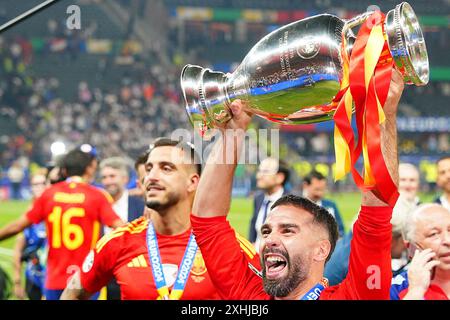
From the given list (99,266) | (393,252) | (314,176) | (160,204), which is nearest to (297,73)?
(160,204)

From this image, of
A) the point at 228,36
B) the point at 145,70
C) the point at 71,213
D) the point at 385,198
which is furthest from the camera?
the point at 228,36

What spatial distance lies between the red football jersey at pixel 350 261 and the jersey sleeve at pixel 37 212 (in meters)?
3.02

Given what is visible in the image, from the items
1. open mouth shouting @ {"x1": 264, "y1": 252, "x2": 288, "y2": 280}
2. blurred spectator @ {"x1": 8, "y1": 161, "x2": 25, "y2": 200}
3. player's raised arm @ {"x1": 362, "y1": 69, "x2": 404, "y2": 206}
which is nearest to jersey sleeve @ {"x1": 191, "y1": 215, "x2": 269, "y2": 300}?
open mouth shouting @ {"x1": 264, "y1": 252, "x2": 288, "y2": 280}

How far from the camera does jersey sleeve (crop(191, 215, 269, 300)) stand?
2.38m

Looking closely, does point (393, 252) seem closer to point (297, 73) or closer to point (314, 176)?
point (297, 73)

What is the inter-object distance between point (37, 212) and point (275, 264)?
10.8ft

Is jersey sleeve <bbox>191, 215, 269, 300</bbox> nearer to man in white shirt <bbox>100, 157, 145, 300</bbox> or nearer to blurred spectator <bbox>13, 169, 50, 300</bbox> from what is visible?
man in white shirt <bbox>100, 157, 145, 300</bbox>

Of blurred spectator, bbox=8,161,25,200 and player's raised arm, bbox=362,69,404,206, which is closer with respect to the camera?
player's raised arm, bbox=362,69,404,206

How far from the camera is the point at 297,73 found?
1.98m

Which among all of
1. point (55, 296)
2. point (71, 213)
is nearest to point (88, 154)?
point (71, 213)

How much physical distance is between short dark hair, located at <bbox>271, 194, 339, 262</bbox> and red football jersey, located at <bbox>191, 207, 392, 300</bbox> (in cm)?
20

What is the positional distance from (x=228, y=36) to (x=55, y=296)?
22.4 metres
